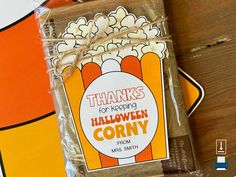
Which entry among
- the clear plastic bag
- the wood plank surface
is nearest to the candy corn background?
the clear plastic bag

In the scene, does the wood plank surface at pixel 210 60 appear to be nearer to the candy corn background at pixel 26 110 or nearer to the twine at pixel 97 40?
the twine at pixel 97 40

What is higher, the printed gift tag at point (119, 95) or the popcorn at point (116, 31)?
the popcorn at point (116, 31)

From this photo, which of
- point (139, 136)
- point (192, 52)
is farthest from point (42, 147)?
point (192, 52)

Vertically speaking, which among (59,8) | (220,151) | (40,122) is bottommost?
(220,151)

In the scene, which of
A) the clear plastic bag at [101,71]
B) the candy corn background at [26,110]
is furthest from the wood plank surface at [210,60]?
the candy corn background at [26,110]

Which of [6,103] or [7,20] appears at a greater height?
[7,20]

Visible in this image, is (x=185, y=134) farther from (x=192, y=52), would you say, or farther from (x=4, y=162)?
(x=4, y=162)

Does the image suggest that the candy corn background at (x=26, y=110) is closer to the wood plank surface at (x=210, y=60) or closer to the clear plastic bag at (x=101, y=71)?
the clear plastic bag at (x=101, y=71)
